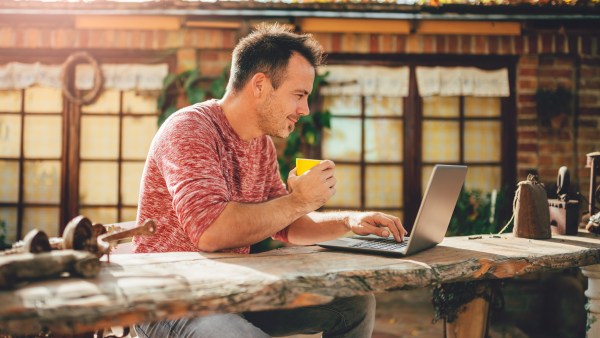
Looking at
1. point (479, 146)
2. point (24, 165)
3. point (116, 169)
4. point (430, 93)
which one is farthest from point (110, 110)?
point (479, 146)

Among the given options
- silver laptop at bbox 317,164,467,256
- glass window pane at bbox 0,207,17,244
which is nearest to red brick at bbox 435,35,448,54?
silver laptop at bbox 317,164,467,256

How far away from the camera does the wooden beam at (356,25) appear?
186 inches

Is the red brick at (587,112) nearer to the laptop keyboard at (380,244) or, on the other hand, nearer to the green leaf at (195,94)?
the green leaf at (195,94)

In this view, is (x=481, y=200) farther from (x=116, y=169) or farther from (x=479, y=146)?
(x=116, y=169)

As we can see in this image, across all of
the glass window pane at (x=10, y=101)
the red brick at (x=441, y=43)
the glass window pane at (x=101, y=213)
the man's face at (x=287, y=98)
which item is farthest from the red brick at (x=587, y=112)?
the glass window pane at (x=10, y=101)

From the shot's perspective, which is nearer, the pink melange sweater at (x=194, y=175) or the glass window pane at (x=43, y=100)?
the pink melange sweater at (x=194, y=175)

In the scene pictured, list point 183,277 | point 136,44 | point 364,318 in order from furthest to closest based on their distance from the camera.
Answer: point 136,44 → point 364,318 → point 183,277

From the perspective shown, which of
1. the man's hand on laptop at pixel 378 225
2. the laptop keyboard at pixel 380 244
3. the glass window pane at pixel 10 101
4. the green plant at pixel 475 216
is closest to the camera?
the laptop keyboard at pixel 380 244

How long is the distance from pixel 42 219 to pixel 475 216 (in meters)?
3.79

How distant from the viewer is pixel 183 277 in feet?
4.68

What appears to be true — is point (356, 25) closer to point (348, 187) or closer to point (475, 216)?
point (348, 187)

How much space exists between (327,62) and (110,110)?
199 centimetres

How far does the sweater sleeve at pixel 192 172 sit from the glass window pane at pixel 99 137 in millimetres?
3220

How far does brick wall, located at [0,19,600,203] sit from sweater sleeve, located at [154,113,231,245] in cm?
294
